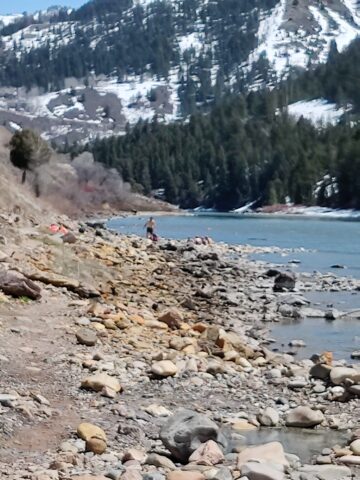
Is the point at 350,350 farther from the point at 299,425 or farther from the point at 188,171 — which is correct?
the point at 188,171

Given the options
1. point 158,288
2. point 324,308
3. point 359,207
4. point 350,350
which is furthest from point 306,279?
point 359,207

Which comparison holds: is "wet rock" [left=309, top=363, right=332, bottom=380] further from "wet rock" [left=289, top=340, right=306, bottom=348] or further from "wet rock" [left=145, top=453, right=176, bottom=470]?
"wet rock" [left=145, top=453, right=176, bottom=470]

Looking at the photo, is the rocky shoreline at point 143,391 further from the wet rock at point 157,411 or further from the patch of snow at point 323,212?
the patch of snow at point 323,212

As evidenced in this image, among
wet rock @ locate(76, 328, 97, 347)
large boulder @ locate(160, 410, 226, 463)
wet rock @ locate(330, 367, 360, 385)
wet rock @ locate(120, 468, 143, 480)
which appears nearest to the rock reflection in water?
wet rock @ locate(330, 367, 360, 385)

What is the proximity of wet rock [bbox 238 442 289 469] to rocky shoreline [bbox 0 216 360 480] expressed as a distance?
14mm

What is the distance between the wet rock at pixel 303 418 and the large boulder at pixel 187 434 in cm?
162

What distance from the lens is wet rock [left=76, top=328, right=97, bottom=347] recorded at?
12.3m

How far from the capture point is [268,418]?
393 inches

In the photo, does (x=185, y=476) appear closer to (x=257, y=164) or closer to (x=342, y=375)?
(x=342, y=375)

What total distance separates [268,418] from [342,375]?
7.60ft

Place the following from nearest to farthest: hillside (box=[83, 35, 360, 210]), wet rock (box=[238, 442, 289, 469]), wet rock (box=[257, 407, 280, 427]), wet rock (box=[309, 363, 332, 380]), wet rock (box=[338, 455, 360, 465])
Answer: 1. wet rock (box=[238, 442, 289, 469])
2. wet rock (box=[338, 455, 360, 465])
3. wet rock (box=[257, 407, 280, 427])
4. wet rock (box=[309, 363, 332, 380])
5. hillside (box=[83, 35, 360, 210])

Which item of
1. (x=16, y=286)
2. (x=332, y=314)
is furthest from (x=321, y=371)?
(x=332, y=314)

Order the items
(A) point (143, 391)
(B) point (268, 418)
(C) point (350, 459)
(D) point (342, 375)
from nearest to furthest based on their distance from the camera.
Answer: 1. (C) point (350, 459)
2. (B) point (268, 418)
3. (A) point (143, 391)
4. (D) point (342, 375)

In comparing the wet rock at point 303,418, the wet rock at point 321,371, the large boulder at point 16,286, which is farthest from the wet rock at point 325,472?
the large boulder at point 16,286
